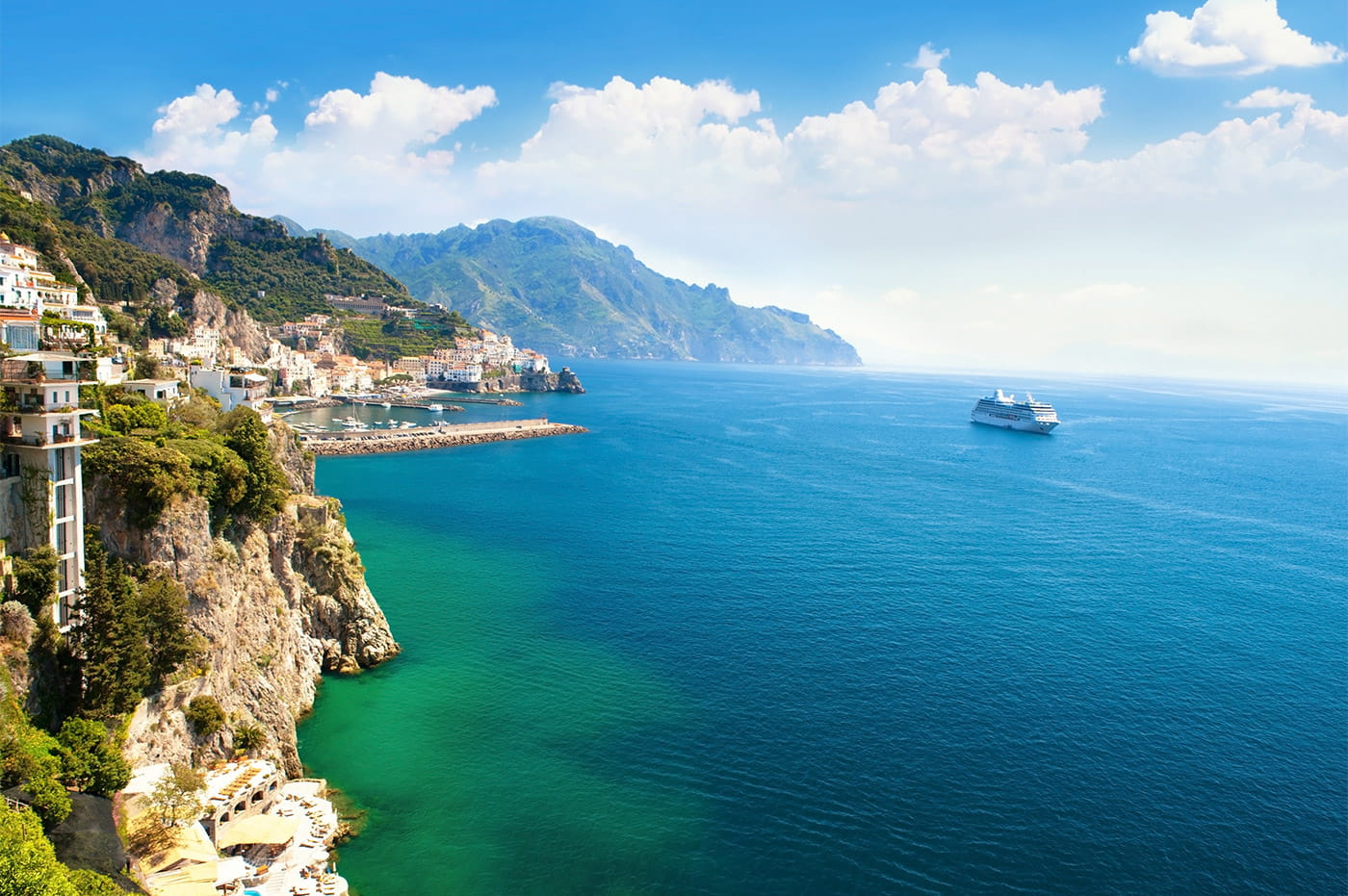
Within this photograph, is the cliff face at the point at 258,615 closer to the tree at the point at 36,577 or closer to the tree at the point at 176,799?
the tree at the point at 176,799

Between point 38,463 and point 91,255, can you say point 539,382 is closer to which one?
point 91,255

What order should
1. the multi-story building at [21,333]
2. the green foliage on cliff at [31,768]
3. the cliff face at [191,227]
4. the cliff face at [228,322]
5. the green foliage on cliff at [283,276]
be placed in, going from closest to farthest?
1. the green foliage on cliff at [31,768]
2. the multi-story building at [21,333]
3. the cliff face at [228,322]
4. the cliff face at [191,227]
5. the green foliage on cliff at [283,276]

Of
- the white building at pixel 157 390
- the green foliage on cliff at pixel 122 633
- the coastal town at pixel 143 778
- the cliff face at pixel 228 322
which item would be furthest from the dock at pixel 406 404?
the green foliage on cliff at pixel 122 633

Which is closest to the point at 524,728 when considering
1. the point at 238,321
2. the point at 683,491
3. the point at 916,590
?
the point at 916,590

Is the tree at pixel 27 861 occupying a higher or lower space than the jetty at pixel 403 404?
lower

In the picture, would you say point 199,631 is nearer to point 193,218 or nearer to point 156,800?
point 156,800

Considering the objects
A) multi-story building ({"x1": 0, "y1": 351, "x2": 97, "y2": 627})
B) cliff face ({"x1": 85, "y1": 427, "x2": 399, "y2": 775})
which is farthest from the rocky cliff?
multi-story building ({"x1": 0, "y1": 351, "x2": 97, "y2": 627})

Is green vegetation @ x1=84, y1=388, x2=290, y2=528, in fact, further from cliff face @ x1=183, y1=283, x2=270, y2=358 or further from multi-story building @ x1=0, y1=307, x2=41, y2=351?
cliff face @ x1=183, y1=283, x2=270, y2=358
